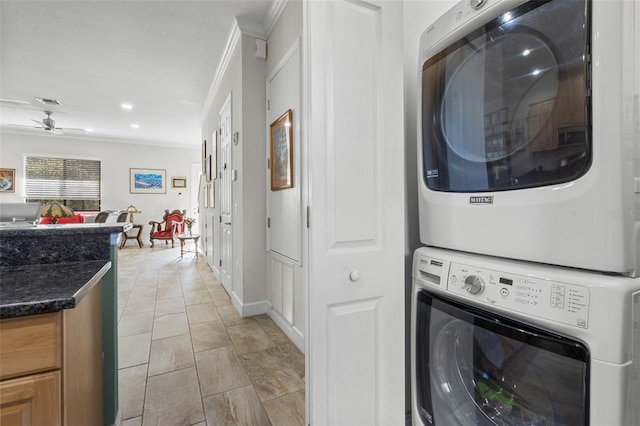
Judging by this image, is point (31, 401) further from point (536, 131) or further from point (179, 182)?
point (179, 182)

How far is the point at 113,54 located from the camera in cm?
344

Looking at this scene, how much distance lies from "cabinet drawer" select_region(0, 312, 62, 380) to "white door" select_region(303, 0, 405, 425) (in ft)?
2.29

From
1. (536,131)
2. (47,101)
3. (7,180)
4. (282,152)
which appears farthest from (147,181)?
(536,131)

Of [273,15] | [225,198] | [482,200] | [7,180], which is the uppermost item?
[273,15]

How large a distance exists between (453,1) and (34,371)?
1.97 metres

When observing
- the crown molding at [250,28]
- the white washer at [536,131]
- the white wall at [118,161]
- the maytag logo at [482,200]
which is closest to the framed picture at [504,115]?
the white washer at [536,131]

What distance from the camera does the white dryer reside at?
2.07 ft

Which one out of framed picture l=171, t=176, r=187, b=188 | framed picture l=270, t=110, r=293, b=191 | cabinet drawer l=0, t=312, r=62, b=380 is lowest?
cabinet drawer l=0, t=312, r=62, b=380

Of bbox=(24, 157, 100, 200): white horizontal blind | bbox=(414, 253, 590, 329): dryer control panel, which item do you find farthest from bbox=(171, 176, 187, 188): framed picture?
bbox=(414, 253, 590, 329): dryer control panel

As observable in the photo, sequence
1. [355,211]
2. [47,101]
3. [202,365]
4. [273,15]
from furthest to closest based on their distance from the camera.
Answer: [47,101] → [273,15] → [202,365] → [355,211]

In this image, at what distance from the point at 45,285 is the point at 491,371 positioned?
1368mm

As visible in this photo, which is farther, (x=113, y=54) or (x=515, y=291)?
(x=113, y=54)

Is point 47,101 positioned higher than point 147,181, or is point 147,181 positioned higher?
point 47,101

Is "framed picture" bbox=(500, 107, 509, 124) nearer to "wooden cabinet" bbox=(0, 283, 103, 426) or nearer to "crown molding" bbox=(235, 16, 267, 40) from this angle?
"wooden cabinet" bbox=(0, 283, 103, 426)
